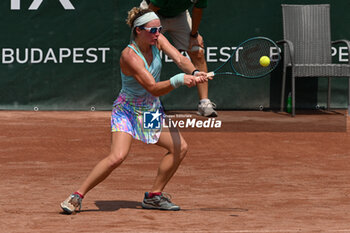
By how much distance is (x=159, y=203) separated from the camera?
5016 mm

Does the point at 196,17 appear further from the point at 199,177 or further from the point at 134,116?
the point at 134,116

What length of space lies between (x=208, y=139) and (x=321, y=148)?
1.22 metres

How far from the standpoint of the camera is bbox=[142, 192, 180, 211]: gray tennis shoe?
4992mm

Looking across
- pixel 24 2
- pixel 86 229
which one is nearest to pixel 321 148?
pixel 86 229

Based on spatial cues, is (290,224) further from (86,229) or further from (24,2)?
(24,2)

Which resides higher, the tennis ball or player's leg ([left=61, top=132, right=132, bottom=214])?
the tennis ball

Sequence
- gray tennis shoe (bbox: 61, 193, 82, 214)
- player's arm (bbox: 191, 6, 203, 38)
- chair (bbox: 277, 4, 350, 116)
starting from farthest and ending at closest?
chair (bbox: 277, 4, 350, 116), player's arm (bbox: 191, 6, 203, 38), gray tennis shoe (bbox: 61, 193, 82, 214)

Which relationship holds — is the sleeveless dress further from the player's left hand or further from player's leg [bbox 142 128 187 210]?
the player's left hand

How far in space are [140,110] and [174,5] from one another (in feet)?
12.1

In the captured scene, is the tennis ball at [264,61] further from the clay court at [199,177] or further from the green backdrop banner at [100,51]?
the green backdrop banner at [100,51]

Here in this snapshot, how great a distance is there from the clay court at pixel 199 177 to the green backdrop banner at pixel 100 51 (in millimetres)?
568

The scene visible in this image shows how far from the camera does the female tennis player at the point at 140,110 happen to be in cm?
476

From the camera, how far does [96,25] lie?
10.4 meters

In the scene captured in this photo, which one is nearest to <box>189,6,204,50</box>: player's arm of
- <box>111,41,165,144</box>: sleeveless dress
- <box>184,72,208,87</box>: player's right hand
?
<box>111,41,165,144</box>: sleeveless dress
